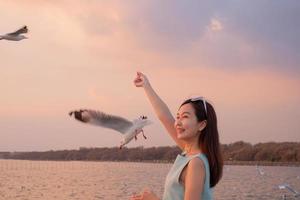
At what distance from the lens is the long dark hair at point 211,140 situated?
2.49 m

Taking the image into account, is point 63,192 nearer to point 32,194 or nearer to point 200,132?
point 32,194

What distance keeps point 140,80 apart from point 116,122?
907 millimetres

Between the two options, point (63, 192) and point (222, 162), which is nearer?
point (222, 162)

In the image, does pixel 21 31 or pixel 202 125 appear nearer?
pixel 202 125

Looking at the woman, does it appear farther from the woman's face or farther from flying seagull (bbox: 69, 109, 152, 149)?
flying seagull (bbox: 69, 109, 152, 149)

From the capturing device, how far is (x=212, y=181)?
8.23 feet

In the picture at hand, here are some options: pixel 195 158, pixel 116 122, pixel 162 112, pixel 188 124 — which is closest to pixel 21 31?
pixel 116 122

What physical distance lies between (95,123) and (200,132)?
1107mm

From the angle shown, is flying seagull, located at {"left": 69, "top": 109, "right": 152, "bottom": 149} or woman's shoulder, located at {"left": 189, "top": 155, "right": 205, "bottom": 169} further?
flying seagull, located at {"left": 69, "top": 109, "right": 152, "bottom": 149}

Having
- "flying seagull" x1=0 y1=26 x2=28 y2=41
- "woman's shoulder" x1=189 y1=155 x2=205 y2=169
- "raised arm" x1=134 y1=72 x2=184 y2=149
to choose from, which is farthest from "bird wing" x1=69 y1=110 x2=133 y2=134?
"flying seagull" x1=0 y1=26 x2=28 y2=41

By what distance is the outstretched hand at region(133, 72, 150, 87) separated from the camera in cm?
296

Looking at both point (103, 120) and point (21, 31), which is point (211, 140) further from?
point (21, 31)

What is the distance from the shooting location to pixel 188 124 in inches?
99.3

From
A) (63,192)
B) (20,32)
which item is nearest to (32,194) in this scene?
(63,192)
